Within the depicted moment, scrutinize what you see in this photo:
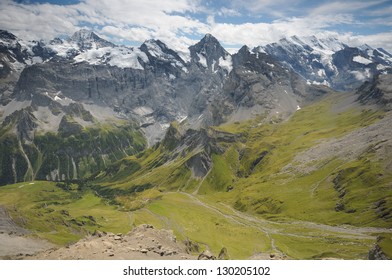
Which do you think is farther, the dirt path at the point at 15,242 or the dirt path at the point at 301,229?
the dirt path at the point at 301,229

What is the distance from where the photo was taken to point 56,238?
81062 mm

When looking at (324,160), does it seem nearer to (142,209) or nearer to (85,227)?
(142,209)

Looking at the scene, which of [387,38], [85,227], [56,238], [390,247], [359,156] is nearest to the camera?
[390,247]

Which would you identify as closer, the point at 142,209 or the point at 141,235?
the point at 141,235

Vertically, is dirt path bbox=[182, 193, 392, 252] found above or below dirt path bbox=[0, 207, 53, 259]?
below

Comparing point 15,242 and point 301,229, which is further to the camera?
Answer: point 301,229

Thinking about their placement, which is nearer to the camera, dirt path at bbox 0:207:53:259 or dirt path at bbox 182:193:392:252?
dirt path at bbox 0:207:53:259

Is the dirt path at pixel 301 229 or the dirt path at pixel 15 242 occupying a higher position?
the dirt path at pixel 15 242

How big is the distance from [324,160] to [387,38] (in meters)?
134

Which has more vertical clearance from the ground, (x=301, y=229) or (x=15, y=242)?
(x=15, y=242)
